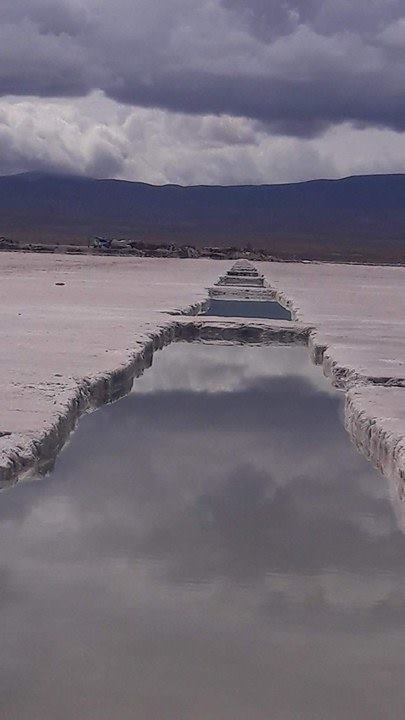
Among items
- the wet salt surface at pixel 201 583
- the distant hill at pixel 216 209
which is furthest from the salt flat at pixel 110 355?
the distant hill at pixel 216 209

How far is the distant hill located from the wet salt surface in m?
116

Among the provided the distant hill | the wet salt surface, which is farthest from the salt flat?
the distant hill

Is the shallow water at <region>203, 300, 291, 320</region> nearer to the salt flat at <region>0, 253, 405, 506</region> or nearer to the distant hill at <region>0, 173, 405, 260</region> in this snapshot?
the salt flat at <region>0, 253, 405, 506</region>

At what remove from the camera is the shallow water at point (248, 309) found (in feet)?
60.1

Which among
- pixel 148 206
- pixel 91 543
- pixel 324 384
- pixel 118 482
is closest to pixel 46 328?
pixel 324 384

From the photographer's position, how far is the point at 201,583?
4.54 m

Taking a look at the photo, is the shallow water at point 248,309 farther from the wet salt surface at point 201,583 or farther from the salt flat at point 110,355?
the wet salt surface at point 201,583

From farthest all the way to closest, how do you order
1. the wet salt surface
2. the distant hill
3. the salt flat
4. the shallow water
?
the distant hill
the shallow water
the salt flat
the wet salt surface

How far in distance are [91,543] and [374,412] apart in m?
3.04

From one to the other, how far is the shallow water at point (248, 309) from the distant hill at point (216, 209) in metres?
101

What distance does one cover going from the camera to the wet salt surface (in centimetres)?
354

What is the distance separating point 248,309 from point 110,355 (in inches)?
391

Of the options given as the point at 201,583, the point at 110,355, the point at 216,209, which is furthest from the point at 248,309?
the point at 216,209

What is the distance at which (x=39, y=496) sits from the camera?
574 cm
